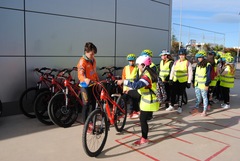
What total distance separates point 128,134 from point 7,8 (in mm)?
3756

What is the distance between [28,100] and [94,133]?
2639 mm

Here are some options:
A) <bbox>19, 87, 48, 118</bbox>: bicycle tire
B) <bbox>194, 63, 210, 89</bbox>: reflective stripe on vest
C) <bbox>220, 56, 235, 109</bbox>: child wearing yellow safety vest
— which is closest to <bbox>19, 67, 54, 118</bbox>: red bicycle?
<bbox>19, 87, 48, 118</bbox>: bicycle tire

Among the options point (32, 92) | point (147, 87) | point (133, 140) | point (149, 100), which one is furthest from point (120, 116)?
point (32, 92)

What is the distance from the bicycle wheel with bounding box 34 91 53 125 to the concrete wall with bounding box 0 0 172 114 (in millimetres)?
759

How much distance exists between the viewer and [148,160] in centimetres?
327

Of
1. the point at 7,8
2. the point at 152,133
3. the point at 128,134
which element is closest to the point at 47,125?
the point at 128,134

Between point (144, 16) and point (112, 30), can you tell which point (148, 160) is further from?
point (144, 16)

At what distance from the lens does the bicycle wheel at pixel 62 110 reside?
434 centimetres

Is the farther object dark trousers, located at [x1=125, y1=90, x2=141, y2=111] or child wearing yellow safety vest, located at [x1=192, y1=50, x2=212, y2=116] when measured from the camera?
child wearing yellow safety vest, located at [x1=192, y1=50, x2=212, y2=116]

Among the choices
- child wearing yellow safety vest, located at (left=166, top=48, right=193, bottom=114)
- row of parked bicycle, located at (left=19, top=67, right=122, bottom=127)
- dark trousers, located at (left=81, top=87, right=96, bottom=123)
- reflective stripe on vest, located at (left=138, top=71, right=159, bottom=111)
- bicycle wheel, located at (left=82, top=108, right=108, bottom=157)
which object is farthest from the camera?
child wearing yellow safety vest, located at (left=166, top=48, right=193, bottom=114)

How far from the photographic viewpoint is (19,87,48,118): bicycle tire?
4.94 m

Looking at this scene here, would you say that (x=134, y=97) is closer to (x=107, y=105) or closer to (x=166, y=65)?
(x=166, y=65)

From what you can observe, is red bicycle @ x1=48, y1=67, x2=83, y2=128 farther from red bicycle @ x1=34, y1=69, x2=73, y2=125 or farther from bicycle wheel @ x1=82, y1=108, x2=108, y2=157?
bicycle wheel @ x1=82, y1=108, x2=108, y2=157

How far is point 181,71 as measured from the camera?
577cm
